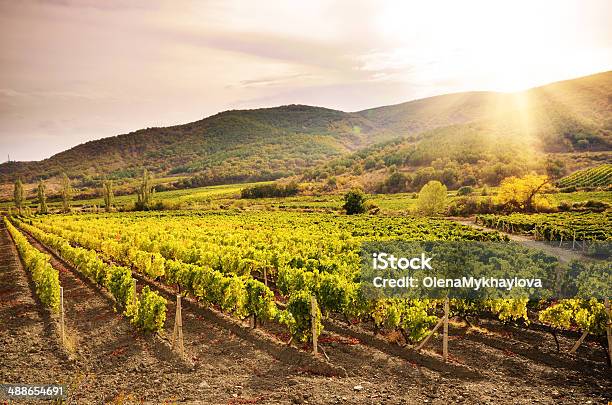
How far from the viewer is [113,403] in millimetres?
11812

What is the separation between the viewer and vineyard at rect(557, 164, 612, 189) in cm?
10894

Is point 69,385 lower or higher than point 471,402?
higher

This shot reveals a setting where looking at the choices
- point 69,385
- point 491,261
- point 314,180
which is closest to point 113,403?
point 69,385

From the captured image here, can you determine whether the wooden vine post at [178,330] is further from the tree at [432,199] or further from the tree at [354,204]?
the tree at [354,204]

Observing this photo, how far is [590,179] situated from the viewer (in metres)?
115

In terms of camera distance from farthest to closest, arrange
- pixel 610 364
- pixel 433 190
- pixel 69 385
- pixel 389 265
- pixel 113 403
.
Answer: pixel 433 190 → pixel 389 265 → pixel 610 364 → pixel 69 385 → pixel 113 403

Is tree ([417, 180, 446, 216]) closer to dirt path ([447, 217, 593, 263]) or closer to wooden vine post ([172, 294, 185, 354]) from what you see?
dirt path ([447, 217, 593, 263])

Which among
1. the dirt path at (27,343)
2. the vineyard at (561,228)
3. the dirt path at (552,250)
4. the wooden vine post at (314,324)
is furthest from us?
the vineyard at (561,228)

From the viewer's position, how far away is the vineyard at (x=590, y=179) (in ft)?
357

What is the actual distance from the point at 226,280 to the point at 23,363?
7.94 metres

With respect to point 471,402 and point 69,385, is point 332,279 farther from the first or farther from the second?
point 69,385

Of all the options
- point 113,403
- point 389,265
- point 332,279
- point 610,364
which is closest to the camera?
point 113,403

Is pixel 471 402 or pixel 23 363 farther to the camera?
pixel 23 363

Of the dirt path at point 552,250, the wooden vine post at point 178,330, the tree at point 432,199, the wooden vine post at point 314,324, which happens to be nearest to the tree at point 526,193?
the tree at point 432,199
